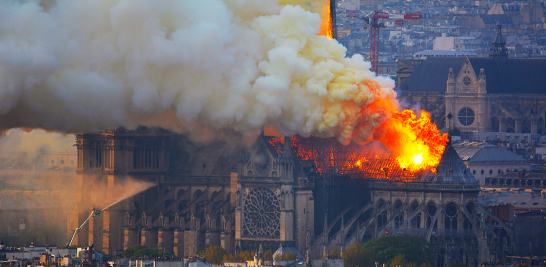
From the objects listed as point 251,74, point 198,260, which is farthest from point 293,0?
point 198,260

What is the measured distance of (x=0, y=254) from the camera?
5605 inches

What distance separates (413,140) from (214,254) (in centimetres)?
1743

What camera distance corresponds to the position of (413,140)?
6526 inches

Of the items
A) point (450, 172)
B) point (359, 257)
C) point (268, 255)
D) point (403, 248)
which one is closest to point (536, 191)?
point (450, 172)

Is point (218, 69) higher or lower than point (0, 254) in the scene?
→ higher

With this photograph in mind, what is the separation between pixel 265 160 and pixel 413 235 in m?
13.9

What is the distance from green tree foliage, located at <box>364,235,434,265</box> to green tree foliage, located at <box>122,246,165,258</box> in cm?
1640

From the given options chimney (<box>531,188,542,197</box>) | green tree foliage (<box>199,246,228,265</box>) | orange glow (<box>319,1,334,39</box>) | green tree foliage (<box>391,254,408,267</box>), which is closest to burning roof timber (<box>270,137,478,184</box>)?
green tree foliage (<box>199,246,228,265</box>)

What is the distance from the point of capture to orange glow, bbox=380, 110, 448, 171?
16200cm

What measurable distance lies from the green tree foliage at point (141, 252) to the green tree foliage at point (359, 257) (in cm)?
1510

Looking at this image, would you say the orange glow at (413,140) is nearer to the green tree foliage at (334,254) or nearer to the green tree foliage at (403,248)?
the green tree foliage at (403,248)

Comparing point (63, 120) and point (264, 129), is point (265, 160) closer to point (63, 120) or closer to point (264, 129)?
point (264, 129)

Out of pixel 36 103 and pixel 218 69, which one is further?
pixel 218 69

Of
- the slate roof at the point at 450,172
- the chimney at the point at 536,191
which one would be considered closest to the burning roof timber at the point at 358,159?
the slate roof at the point at 450,172
